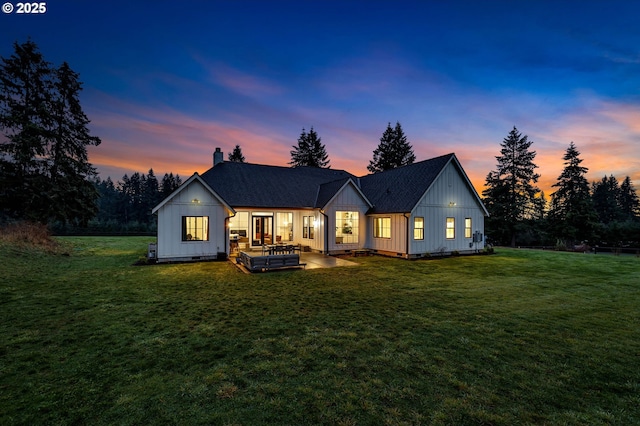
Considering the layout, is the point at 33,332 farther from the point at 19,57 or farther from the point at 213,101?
the point at 19,57

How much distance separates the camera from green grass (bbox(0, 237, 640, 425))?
3.14m

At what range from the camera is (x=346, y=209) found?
17859 mm

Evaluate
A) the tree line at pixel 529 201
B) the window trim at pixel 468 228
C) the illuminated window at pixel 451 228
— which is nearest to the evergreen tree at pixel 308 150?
the tree line at pixel 529 201

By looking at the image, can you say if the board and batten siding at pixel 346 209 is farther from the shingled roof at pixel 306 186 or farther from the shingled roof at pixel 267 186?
the shingled roof at pixel 267 186

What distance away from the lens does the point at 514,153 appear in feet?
114

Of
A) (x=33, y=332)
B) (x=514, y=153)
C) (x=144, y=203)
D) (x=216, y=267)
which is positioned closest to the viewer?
(x=33, y=332)

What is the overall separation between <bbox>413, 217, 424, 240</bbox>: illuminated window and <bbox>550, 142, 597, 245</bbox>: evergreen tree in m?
26.3

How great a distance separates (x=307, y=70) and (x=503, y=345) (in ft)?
61.9

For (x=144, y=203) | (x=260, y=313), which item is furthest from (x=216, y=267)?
(x=144, y=203)

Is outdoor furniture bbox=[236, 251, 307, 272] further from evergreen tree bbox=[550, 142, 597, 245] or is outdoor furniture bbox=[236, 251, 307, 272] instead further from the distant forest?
the distant forest

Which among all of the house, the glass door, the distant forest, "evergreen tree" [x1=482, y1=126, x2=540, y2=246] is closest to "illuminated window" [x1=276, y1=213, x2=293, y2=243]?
the house

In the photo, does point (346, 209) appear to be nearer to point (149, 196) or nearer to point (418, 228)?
point (418, 228)

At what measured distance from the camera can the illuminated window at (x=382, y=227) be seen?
1745 cm

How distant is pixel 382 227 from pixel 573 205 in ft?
103
